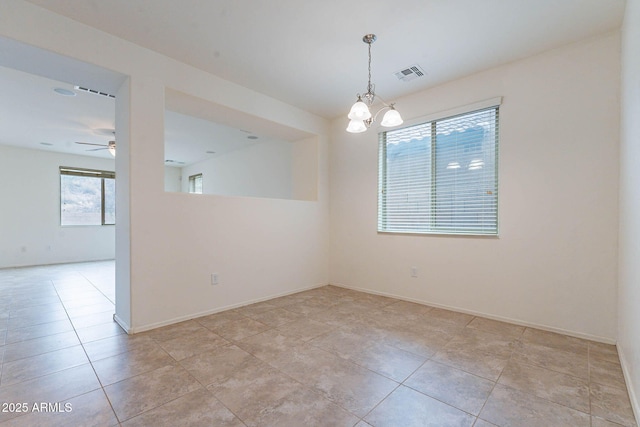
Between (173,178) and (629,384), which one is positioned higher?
(173,178)

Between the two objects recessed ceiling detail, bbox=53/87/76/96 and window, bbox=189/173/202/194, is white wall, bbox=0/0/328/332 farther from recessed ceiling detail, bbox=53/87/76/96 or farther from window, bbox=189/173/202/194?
window, bbox=189/173/202/194

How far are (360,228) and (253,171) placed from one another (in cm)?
345

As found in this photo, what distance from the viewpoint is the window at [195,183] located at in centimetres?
882

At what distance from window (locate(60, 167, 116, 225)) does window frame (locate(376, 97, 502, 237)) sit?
6658 mm

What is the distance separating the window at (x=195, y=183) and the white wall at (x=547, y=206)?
279 inches

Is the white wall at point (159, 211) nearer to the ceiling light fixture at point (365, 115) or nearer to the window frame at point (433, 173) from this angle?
the window frame at point (433, 173)

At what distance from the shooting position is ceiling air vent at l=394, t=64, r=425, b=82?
10.5ft

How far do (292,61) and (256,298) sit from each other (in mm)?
2961

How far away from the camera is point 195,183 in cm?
911

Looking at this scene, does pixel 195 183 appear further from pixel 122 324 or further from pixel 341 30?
pixel 341 30

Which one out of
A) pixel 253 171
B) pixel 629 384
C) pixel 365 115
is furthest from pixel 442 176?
pixel 253 171

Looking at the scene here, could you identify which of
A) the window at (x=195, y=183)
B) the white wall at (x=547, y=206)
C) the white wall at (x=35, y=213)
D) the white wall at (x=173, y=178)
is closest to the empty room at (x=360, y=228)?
the white wall at (x=547, y=206)

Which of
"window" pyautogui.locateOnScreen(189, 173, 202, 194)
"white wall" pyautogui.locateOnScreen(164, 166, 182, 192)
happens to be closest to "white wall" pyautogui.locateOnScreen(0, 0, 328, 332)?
"window" pyautogui.locateOnScreen(189, 173, 202, 194)

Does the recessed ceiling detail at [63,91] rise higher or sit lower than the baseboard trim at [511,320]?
higher
